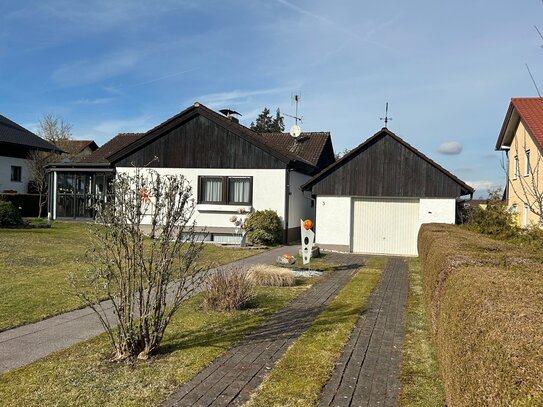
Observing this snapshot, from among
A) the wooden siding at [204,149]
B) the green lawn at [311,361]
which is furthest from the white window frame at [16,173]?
the green lawn at [311,361]

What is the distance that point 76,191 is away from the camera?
27.9 meters

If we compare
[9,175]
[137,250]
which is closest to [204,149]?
[137,250]

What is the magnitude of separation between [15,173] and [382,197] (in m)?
29.7

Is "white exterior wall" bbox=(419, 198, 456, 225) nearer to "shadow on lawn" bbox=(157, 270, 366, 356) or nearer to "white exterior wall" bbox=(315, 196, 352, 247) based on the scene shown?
"white exterior wall" bbox=(315, 196, 352, 247)

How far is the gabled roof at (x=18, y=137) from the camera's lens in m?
36.5

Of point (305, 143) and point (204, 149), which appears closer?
point (204, 149)

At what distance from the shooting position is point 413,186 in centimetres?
1902

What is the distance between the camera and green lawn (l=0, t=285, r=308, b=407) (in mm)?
4539

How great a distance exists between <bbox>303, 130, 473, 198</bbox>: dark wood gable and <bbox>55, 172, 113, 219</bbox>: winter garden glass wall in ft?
45.6

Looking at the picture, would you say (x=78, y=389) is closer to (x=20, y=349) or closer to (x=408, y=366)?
(x=20, y=349)

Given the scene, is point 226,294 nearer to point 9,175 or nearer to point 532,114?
point 532,114

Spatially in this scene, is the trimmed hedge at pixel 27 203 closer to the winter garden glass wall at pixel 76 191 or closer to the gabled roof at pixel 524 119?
the winter garden glass wall at pixel 76 191

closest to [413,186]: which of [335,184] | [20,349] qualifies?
[335,184]

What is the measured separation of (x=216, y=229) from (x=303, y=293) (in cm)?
1225
